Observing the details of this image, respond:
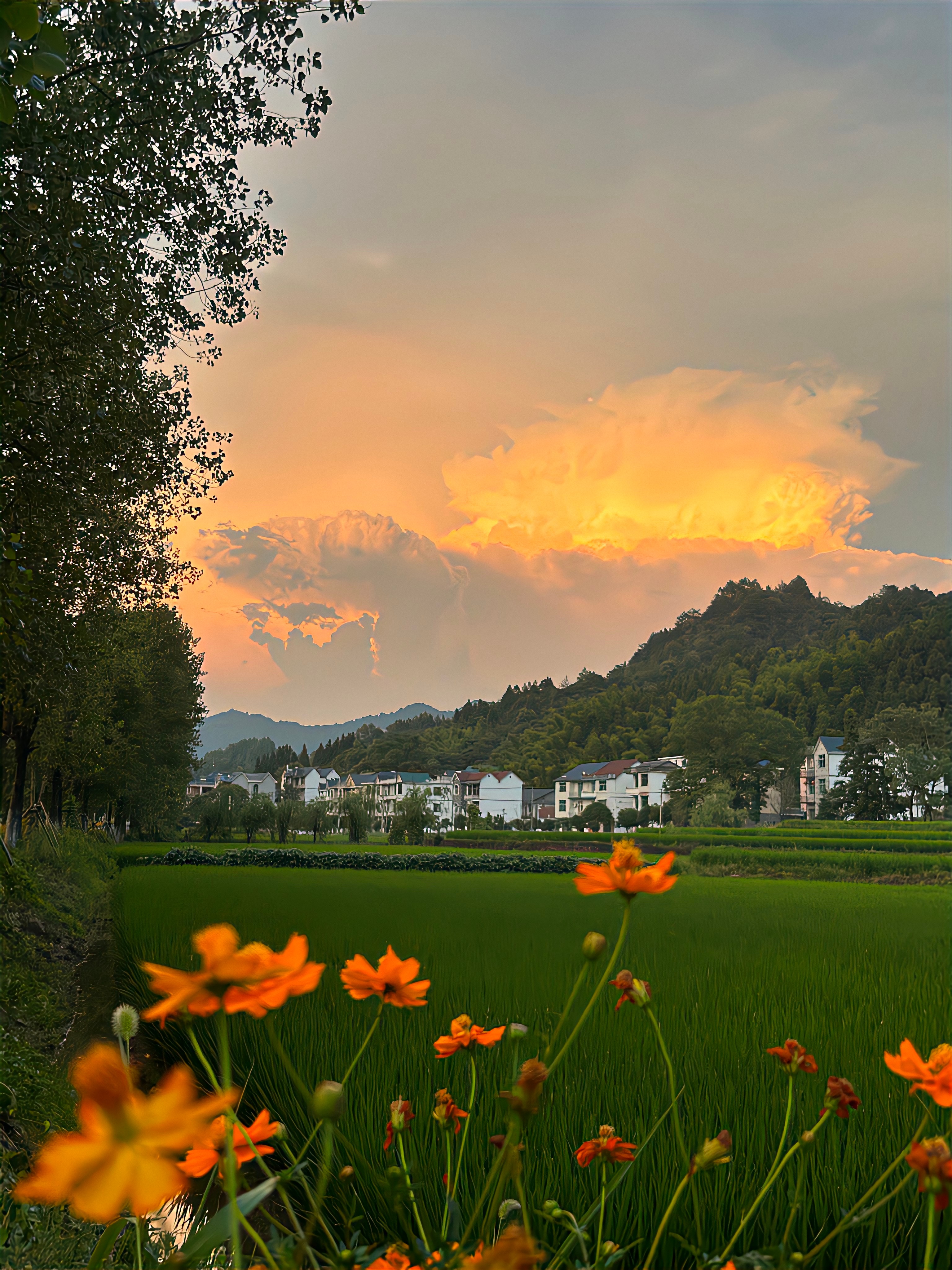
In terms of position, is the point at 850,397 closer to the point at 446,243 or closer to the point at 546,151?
the point at 546,151

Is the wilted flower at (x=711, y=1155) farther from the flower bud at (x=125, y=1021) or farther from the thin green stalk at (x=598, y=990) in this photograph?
the flower bud at (x=125, y=1021)

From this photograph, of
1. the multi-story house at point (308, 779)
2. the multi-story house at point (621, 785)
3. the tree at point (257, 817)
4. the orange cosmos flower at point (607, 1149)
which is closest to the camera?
the orange cosmos flower at point (607, 1149)

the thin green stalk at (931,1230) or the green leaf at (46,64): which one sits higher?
the green leaf at (46,64)

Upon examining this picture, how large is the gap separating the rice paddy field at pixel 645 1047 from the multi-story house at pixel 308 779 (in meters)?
72.9

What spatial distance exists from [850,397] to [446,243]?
6406 millimetres

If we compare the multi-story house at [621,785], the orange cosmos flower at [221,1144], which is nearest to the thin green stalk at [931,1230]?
the orange cosmos flower at [221,1144]

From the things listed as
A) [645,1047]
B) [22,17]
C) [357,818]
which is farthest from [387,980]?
[357,818]

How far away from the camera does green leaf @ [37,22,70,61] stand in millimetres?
1648

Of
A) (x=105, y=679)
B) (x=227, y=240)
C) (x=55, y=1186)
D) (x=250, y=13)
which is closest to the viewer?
(x=55, y=1186)

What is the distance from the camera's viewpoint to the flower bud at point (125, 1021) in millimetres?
948

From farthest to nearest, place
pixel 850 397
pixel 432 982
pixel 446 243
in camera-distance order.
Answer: pixel 446 243
pixel 850 397
pixel 432 982

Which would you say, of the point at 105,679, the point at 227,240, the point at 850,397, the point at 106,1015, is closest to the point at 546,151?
the point at 227,240

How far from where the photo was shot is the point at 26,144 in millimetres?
4855

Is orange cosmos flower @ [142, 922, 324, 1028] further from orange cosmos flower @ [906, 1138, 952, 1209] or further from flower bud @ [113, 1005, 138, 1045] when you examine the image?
orange cosmos flower @ [906, 1138, 952, 1209]
